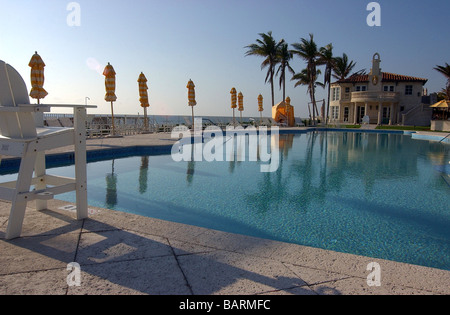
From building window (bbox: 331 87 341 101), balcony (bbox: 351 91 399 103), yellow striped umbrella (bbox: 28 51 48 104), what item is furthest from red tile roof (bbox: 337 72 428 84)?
yellow striped umbrella (bbox: 28 51 48 104)

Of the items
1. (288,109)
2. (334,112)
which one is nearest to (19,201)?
(288,109)

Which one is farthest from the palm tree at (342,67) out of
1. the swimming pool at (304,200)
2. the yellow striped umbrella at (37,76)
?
the yellow striped umbrella at (37,76)

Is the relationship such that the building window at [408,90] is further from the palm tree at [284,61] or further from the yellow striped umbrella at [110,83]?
the yellow striped umbrella at [110,83]

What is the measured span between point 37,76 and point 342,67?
35.8m

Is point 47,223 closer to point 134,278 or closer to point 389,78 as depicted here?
point 134,278

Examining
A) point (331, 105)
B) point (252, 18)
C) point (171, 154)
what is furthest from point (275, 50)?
point (171, 154)

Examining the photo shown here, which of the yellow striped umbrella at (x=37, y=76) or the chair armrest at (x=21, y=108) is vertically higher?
the yellow striped umbrella at (x=37, y=76)

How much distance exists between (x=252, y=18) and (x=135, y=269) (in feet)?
55.1

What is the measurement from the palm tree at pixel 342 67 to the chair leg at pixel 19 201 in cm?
3915

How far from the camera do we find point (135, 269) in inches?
75.7

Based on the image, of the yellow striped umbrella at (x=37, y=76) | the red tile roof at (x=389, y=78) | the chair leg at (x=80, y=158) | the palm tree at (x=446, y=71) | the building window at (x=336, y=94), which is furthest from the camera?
the building window at (x=336, y=94)

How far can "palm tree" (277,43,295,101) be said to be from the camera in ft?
103

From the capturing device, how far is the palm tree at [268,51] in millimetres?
30938

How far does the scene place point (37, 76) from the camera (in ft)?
36.9
